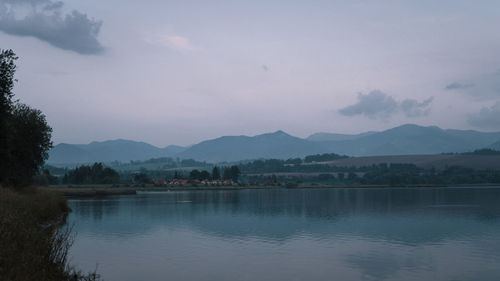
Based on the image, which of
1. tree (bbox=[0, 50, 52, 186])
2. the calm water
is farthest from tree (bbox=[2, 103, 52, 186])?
the calm water

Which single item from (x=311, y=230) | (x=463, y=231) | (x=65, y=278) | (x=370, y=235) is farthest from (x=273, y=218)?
(x=65, y=278)

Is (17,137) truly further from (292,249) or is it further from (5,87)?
(292,249)

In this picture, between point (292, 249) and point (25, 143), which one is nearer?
point (292, 249)

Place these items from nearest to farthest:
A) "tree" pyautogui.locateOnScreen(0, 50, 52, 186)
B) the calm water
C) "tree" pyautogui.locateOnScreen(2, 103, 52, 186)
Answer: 1. the calm water
2. "tree" pyautogui.locateOnScreen(0, 50, 52, 186)
3. "tree" pyautogui.locateOnScreen(2, 103, 52, 186)

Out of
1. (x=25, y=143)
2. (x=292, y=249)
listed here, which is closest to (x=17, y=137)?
(x=25, y=143)

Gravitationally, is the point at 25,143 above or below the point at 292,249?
above

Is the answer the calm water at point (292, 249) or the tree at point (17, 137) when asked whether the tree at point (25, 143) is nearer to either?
the tree at point (17, 137)

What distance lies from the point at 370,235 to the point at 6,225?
152ft

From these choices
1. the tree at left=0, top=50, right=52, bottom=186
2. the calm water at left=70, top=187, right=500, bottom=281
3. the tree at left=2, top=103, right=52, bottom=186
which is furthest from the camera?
the tree at left=2, top=103, right=52, bottom=186

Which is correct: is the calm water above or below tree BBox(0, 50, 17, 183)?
below

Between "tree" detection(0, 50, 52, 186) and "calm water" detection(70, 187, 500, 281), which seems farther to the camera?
"tree" detection(0, 50, 52, 186)

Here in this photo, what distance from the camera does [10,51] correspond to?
62125 millimetres

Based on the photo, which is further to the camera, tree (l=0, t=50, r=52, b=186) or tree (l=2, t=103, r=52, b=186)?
tree (l=2, t=103, r=52, b=186)

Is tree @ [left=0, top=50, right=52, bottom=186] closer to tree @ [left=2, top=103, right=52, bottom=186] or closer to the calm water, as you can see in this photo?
tree @ [left=2, top=103, right=52, bottom=186]
